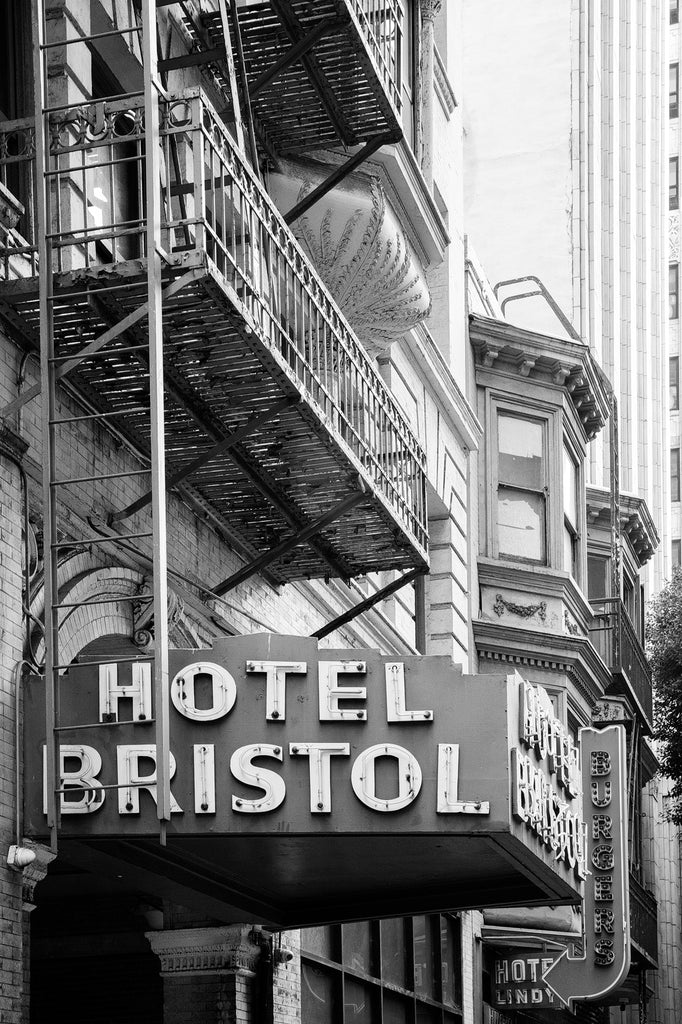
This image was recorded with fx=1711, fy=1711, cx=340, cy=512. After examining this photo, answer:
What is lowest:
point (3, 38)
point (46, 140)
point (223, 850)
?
point (223, 850)

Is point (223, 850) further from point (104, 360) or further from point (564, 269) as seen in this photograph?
point (564, 269)

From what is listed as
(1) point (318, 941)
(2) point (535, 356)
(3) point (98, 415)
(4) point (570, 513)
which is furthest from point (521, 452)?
(3) point (98, 415)

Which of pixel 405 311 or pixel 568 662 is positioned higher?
pixel 405 311

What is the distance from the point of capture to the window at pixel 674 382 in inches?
2420

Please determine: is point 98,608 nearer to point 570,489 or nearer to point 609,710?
point 570,489

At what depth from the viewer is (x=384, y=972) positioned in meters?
18.7

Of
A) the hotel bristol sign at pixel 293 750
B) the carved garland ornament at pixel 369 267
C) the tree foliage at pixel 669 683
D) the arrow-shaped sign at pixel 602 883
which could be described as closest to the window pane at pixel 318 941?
the hotel bristol sign at pixel 293 750

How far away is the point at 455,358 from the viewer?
955 inches

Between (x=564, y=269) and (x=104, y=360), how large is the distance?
30.7 metres

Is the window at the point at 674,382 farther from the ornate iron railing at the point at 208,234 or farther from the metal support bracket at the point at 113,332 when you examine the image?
the metal support bracket at the point at 113,332

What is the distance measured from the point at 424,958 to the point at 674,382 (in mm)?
43844

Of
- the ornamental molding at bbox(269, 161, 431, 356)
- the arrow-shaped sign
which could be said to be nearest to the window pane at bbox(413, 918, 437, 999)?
the arrow-shaped sign

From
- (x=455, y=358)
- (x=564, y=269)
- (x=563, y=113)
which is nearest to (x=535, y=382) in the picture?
(x=455, y=358)

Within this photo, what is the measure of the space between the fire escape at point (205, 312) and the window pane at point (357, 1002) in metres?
4.57
